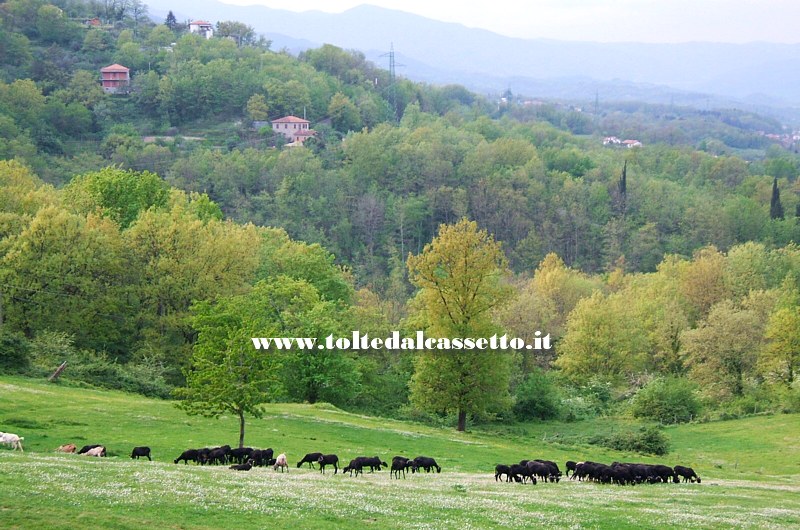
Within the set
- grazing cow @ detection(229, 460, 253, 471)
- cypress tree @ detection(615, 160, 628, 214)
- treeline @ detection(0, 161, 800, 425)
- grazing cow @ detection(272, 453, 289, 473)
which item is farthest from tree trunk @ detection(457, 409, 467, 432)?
cypress tree @ detection(615, 160, 628, 214)

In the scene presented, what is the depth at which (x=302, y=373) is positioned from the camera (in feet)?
207

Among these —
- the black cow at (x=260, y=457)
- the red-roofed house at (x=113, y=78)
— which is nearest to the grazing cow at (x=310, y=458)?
the black cow at (x=260, y=457)

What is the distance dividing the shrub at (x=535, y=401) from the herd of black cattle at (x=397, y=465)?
28.0 meters

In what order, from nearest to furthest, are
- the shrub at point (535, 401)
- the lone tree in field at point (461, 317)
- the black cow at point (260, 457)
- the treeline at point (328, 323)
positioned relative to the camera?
the black cow at point (260, 457)
the lone tree in field at point (461, 317)
the treeline at point (328, 323)
the shrub at point (535, 401)

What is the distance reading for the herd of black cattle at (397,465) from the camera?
34.1 metres

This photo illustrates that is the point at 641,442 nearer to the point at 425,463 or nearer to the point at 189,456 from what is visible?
the point at 425,463

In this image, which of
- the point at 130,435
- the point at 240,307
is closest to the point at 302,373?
the point at 240,307

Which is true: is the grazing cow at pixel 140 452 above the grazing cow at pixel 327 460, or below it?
above

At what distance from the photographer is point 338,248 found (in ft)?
513

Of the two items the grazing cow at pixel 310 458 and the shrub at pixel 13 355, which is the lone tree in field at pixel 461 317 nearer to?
the grazing cow at pixel 310 458

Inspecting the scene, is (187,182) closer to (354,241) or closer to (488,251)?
(354,241)

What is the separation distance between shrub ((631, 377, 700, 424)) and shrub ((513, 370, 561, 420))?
676 cm

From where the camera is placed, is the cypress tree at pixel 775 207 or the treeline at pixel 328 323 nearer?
the treeline at pixel 328 323

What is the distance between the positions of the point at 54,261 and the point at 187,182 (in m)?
88.2
